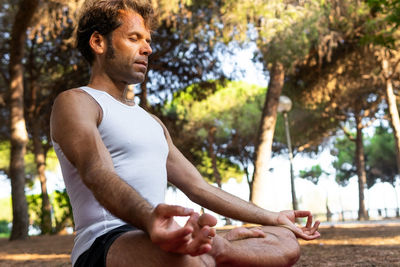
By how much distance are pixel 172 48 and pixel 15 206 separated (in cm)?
664

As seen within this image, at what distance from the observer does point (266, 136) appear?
1248 centimetres

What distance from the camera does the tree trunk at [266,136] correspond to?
38.9 feet

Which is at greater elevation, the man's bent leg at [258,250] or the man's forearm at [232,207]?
the man's forearm at [232,207]

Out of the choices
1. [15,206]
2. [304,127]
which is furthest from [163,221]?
[304,127]

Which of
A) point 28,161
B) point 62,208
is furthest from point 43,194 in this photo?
point 28,161

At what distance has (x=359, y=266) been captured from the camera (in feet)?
16.4

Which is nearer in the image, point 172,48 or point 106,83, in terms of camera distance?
point 106,83

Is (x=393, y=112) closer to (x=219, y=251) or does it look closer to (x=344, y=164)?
(x=219, y=251)

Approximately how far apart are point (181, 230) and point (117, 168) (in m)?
0.58

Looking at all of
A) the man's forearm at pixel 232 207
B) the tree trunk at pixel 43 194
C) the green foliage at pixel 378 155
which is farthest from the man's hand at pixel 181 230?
the green foliage at pixel 378 155

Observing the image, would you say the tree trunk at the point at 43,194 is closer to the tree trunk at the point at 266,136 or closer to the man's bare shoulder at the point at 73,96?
the tree trunk at the point at 266,136

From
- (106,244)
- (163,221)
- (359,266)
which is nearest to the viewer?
(163,221)

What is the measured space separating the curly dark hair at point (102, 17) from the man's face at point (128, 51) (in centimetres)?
3

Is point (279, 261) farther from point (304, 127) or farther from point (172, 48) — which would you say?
point (304, 127)
